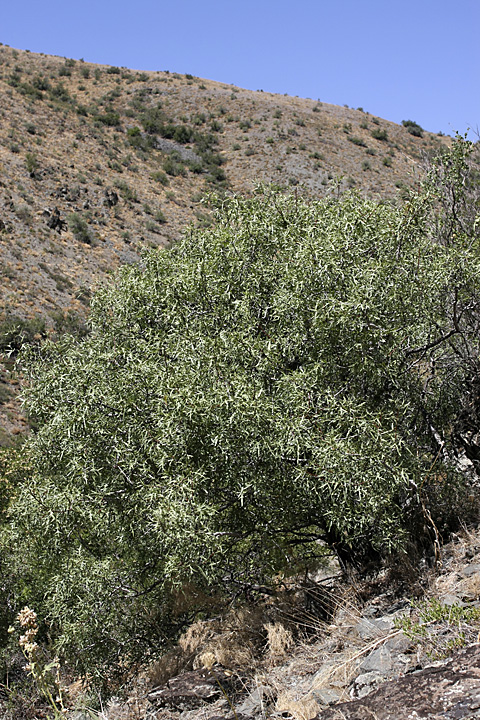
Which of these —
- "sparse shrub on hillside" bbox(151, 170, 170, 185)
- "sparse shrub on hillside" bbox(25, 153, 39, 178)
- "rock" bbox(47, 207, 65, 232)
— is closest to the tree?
"rock" bbox(47, 207, 65, 232)

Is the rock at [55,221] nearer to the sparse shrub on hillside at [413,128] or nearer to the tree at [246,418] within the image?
the tree at [246,418]

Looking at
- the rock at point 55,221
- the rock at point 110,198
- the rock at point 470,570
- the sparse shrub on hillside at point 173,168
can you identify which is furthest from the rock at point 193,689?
the sparse shrub on hillside at point 173,168

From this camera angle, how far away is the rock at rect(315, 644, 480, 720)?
3113 millimetres

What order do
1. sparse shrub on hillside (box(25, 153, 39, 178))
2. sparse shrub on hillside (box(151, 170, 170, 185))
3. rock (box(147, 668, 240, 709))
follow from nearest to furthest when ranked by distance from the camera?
rock (box(147, 668, 240, 709)) < sparse shrub on hillside (box(25, 153, 39, 178)) < sparse shrub on hillside (box(151, 170, 170, 185))

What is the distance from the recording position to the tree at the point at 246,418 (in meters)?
5.89

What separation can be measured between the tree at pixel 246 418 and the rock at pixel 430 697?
6.64 feet

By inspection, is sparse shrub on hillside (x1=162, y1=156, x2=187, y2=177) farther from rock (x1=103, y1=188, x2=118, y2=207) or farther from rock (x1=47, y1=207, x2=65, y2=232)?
rock (x1=47, y1=207, x2=65, y2=232)

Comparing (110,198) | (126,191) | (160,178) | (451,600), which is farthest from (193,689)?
(160,178)

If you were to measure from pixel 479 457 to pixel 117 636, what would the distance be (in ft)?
18.2

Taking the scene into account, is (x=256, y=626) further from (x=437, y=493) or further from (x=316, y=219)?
(x=316, y=219)

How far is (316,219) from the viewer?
8359mm

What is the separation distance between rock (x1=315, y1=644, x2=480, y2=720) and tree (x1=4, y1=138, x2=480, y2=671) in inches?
79.6

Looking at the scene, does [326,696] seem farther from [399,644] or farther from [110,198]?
[110,198]

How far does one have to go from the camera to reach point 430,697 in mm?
3293
